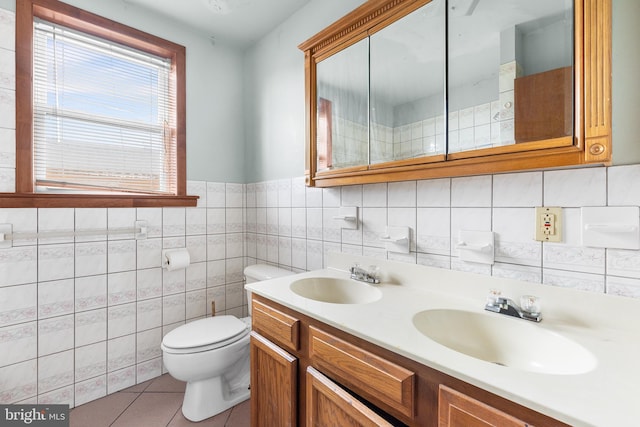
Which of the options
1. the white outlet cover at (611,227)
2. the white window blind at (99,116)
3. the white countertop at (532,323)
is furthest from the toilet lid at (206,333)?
the white outlet cover at (611,227)

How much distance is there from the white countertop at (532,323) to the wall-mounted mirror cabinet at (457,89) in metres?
0.44

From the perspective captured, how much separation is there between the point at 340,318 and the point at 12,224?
1791mm

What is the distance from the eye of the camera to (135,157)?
196 centimetres

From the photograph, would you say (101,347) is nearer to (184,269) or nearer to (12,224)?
(184,269)

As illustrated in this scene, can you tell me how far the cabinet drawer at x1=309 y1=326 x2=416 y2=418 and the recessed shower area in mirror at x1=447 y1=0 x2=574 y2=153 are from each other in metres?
0.78

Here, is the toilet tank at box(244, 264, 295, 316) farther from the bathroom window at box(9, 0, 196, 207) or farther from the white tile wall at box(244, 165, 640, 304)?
the bathroom window at box(9, 0, 196, 207)

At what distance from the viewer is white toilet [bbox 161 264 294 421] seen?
4.98 ft

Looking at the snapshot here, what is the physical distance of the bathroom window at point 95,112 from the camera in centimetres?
156

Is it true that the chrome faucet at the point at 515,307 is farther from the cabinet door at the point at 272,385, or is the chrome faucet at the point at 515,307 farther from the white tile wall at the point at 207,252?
the cabinet door at the point at 272,385

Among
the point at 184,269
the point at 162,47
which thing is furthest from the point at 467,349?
the point at 162,47

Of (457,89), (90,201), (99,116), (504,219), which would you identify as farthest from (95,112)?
(504,219)

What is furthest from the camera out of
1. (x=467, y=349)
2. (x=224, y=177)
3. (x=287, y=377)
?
(x=224, y=177)

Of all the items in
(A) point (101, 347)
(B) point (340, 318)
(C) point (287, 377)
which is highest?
(B) point (340, 318)

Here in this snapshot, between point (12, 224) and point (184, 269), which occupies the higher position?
point (12, 224)
